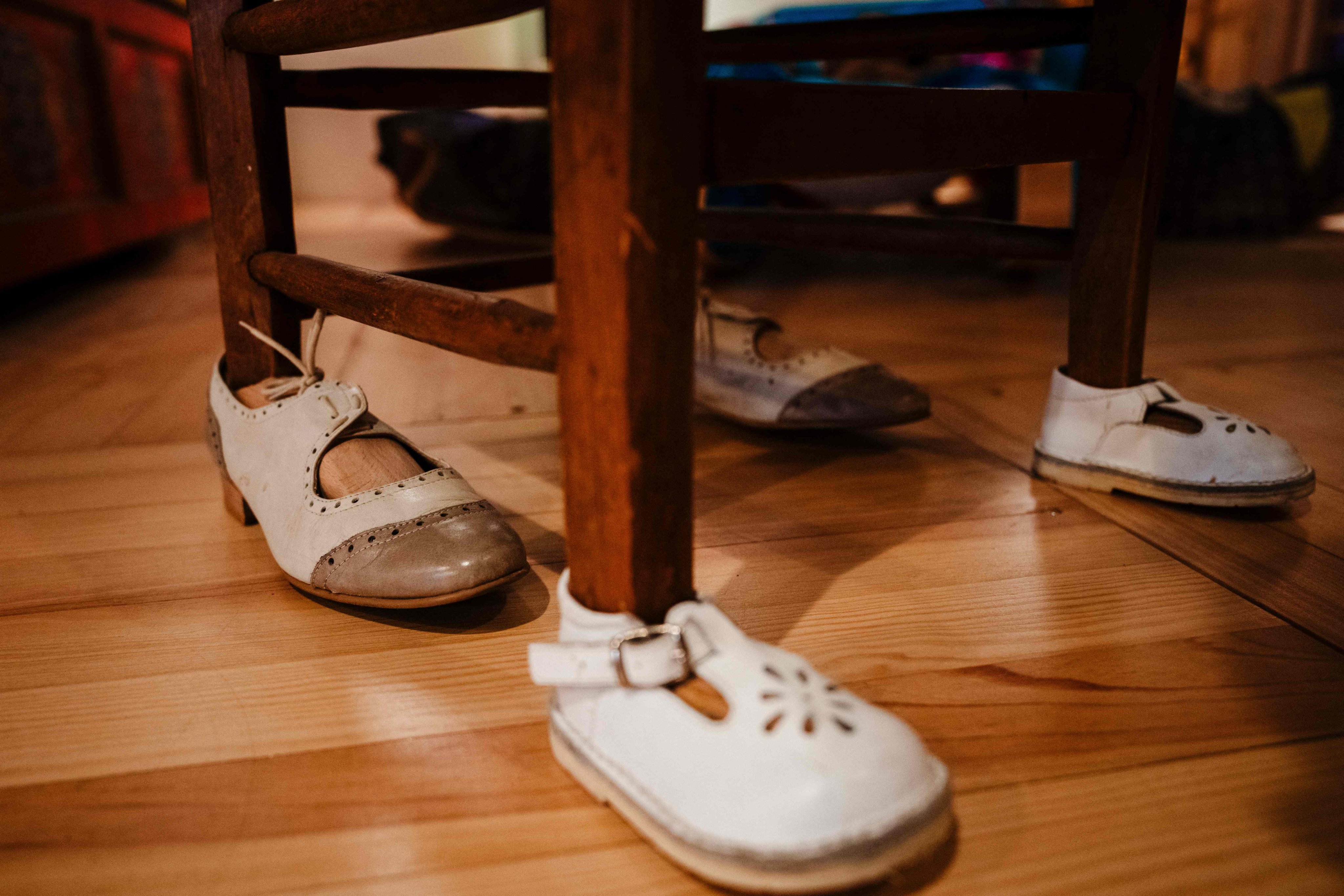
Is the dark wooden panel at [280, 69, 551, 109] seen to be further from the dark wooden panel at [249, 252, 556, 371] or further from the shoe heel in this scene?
the shoe heel

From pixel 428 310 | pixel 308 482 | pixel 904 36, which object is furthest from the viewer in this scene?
pixel 904 36

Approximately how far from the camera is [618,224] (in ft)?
0.97

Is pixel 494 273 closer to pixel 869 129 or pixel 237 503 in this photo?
pixel 237 503

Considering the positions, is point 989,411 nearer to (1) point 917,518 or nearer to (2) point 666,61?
(1) point 917,518

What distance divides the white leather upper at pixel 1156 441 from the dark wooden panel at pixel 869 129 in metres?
0.19

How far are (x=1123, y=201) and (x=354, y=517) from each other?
50cm

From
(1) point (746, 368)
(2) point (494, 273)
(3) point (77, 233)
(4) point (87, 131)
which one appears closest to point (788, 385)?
(1) point (746, 368)

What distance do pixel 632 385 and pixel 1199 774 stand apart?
0.26m

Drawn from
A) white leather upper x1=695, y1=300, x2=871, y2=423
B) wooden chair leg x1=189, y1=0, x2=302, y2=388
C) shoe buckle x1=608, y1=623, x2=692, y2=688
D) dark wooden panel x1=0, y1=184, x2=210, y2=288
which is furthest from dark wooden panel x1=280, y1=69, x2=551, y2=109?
dark wooden panel x1=0, y1=184, x2=210, y2=288

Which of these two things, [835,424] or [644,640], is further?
[835,424]

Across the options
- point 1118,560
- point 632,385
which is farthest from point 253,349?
point 1118,560

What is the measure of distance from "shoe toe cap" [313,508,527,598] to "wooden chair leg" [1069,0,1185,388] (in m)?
0.41

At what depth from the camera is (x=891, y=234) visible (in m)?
0.72

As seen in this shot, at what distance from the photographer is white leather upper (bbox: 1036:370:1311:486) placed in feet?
1.86
